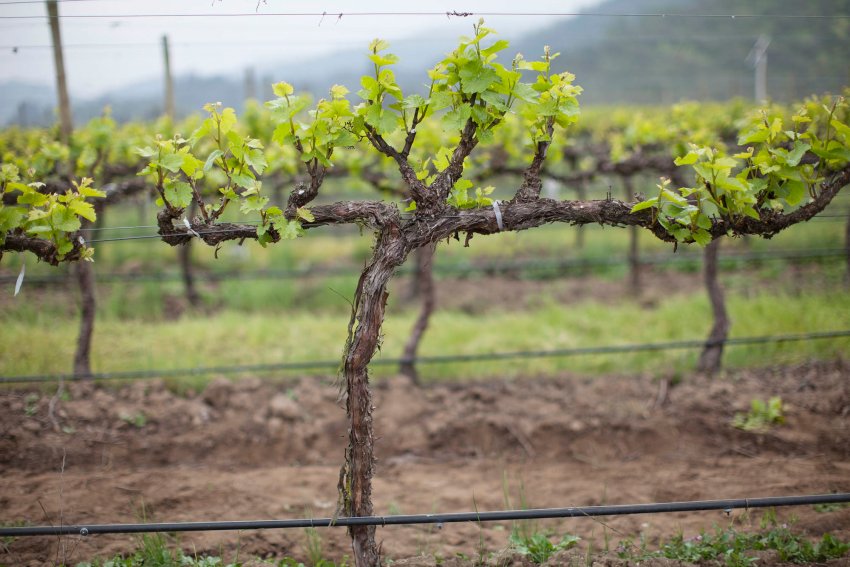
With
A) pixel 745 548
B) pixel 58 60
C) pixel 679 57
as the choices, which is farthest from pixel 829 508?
pixel 679 57

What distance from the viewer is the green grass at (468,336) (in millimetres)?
5547

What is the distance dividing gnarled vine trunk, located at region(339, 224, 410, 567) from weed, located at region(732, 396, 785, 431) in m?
3.25

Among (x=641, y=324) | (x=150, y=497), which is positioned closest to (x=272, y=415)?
(x=150, y=497)

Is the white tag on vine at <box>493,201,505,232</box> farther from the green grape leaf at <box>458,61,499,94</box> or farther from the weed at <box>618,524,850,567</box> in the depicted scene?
the weed at <box>618,524,850,567</box>

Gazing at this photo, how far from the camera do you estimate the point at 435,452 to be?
4.79m

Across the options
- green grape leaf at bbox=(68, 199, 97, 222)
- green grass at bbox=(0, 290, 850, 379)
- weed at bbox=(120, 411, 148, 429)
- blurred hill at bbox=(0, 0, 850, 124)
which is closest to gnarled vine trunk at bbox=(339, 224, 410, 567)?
green grape leaf at bbox=(68, 199, 97, 222)

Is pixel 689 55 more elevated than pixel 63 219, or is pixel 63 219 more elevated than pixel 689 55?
pixel 689 55

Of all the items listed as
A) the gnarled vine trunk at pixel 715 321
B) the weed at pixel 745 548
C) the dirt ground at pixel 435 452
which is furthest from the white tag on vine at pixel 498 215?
the gnarled vine trunk at pixel 715 321

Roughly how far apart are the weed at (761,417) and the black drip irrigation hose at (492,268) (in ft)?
8.93

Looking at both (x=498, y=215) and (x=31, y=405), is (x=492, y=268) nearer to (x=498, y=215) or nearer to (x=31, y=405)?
(x=31, y=405)

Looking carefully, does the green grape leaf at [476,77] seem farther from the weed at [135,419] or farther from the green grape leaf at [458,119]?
the weed at [135,419]

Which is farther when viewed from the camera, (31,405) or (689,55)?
(689,55)

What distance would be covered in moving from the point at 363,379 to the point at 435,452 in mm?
2295

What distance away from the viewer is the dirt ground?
3.65 meters
